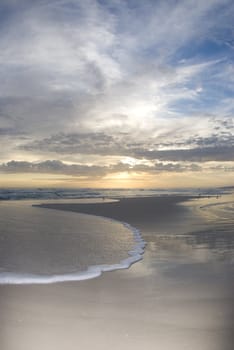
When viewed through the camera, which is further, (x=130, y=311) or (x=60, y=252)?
(x=60, y=252)

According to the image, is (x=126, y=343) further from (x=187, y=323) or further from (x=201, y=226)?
(x=201, y=226)

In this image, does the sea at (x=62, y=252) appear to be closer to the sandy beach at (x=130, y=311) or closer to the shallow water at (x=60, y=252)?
the shallow water at (x=60, y=252)

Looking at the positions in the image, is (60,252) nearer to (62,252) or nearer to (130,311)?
(62,252)

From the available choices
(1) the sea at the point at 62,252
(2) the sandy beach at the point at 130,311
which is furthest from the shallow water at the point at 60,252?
(2) the sandy beach at the point at 130,311

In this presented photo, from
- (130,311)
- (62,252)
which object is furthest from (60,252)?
(130,311)

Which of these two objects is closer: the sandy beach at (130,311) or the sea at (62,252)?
the sandy beach at (130,311)

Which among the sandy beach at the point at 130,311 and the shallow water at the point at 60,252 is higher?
the shallow water at the point at 60,252

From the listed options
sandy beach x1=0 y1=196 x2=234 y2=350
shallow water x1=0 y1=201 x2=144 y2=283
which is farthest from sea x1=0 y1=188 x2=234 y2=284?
sandy beach x1=0 y1=196 x2=234 y2=350

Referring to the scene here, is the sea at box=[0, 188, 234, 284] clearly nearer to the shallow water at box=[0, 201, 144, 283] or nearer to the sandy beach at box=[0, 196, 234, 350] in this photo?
the shallow water at box=[0, 201, 144, 283]

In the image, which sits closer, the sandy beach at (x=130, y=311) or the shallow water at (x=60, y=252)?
the sandy beach at (x=130, y=311)
